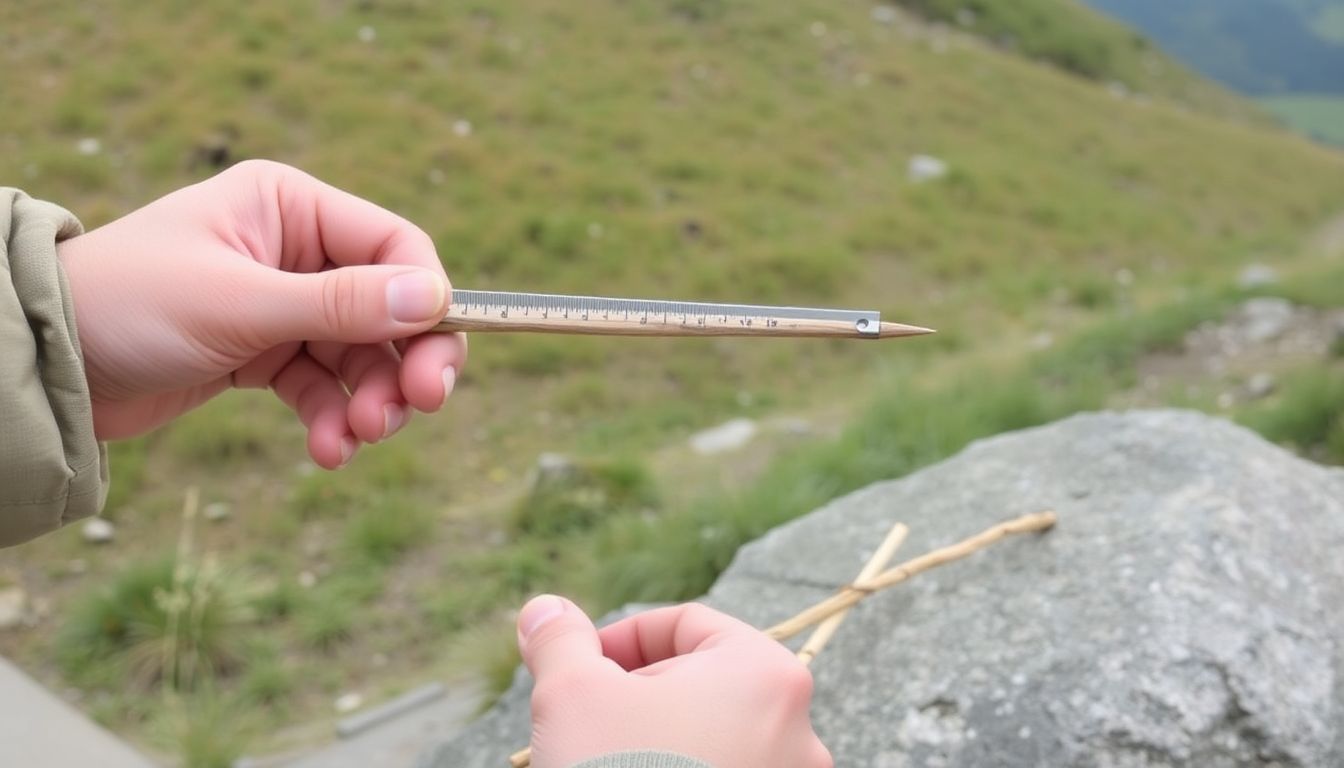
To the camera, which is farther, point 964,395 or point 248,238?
point 964,395

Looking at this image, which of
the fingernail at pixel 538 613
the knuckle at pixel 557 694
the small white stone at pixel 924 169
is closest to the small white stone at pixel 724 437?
the fingernail at pixel 538 613

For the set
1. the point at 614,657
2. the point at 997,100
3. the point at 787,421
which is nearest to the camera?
the point at 614,657

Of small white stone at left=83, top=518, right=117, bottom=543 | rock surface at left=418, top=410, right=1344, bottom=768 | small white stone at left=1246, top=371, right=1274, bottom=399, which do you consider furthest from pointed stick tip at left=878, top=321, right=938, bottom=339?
small white stone at left=1246, top=371, right=1274, bottom=399

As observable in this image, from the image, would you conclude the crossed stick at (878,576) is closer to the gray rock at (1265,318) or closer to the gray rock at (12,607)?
the gray rock at (12,607)

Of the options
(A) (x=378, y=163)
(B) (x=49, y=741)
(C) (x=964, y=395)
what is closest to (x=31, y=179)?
(A) (x=378, y=163)

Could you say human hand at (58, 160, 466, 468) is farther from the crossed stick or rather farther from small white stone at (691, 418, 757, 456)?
small white stone at (691, 418, 757, 456)

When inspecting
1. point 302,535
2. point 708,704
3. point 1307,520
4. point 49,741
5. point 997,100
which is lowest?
point 997,100

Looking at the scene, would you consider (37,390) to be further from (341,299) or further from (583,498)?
(583,498)

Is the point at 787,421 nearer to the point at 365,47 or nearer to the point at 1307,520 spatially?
the point at 1307,520
